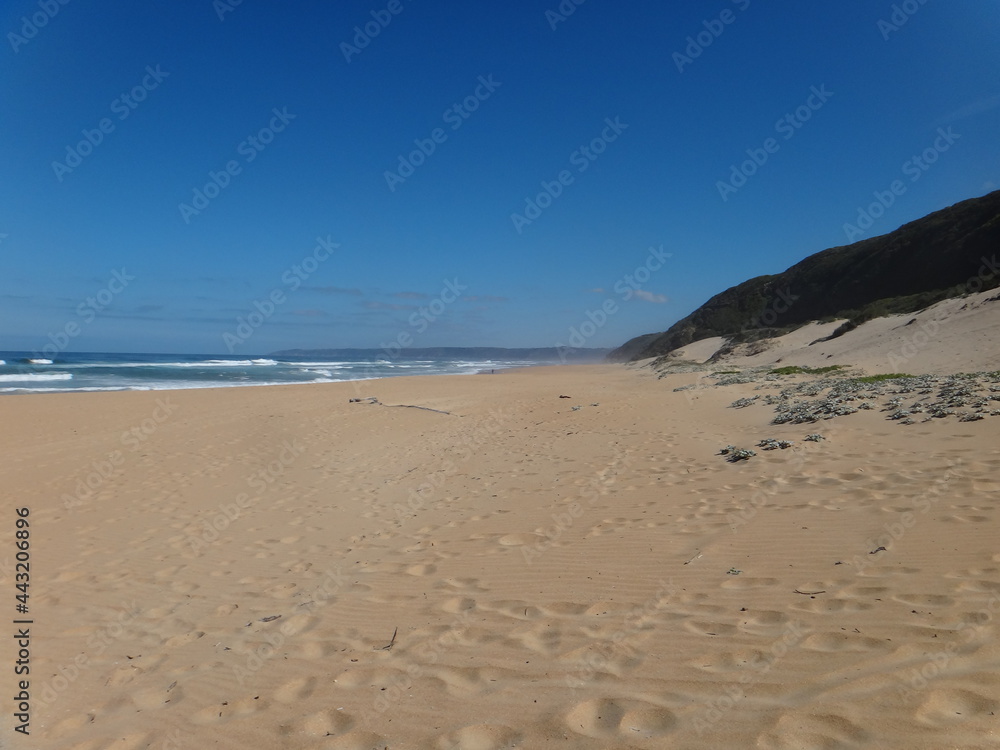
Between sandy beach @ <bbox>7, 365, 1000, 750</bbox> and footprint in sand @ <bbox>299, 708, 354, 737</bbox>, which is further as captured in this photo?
footprint in sand @ <bbox>299, 708, 354, 737</bbox>

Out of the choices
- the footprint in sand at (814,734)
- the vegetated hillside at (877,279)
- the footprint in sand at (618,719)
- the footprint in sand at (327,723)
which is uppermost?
the vegetated hillside at (877,279)

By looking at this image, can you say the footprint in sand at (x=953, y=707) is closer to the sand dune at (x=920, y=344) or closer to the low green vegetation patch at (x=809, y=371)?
the sand dune at (x=920, y=344)

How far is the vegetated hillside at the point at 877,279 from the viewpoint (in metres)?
30.1

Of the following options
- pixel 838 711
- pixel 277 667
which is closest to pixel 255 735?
pixel 277 667

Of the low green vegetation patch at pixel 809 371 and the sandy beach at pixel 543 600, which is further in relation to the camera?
the low green vegetation patch at pixel 809 371

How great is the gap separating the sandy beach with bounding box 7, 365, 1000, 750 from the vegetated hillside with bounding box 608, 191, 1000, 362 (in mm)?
24251

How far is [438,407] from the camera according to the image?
2031 cm

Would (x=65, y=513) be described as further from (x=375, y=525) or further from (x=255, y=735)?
(x=255, y=735)

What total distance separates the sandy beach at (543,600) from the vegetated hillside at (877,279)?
24251mm

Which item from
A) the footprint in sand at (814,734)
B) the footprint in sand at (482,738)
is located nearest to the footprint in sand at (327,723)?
the footprint in sand at (482,738)

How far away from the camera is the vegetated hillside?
98.8 ft

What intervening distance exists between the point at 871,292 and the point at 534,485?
4117cm

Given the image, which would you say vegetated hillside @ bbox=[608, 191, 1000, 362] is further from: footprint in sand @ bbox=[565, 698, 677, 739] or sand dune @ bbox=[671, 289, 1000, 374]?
footprint in sand @ bbox=[565, 698, 677, 739]

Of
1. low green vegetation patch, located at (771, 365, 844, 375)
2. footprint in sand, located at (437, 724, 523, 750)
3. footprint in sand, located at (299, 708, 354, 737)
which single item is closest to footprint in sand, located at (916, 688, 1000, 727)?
footprint in sand, located at (437, 724, 523, 750)
